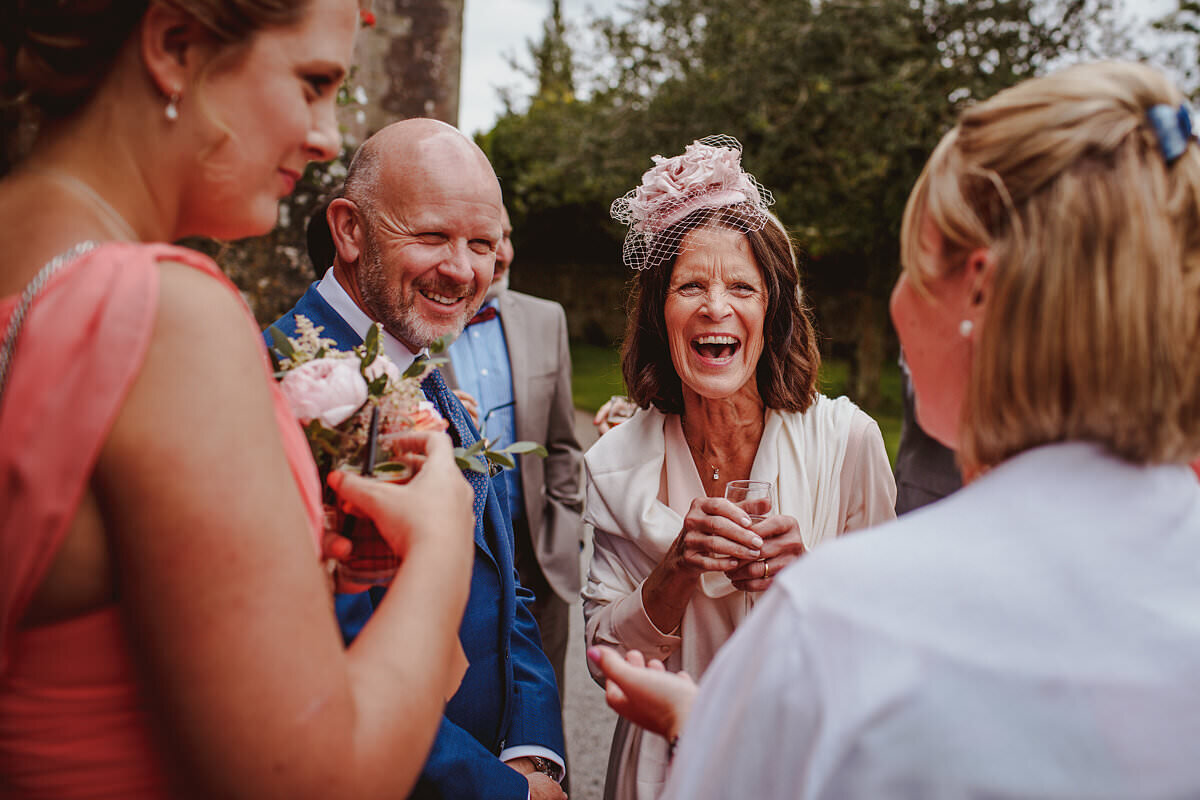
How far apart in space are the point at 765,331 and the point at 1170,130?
193cm

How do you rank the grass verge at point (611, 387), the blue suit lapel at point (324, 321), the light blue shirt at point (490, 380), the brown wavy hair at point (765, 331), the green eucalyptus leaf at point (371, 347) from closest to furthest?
the green eucalyptus leaf at point (371, 347) < the blue suit lapel at point (324, 321) < the brown wavy hair at point (765, 331) < the light blue shirt at point (490, 380) < the grass verge at point (611, 387)

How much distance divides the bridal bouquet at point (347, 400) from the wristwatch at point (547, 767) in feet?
4.21

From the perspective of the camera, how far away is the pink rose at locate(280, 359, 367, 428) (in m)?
1.41

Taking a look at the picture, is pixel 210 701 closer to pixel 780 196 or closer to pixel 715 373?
pixel 715 373

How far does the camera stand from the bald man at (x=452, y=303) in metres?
2.37

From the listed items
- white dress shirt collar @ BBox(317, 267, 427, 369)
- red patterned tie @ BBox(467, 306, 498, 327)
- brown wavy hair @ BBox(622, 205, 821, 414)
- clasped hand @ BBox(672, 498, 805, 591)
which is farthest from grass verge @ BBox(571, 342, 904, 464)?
clasped hand @ BBox(672, 498, 805, 591)

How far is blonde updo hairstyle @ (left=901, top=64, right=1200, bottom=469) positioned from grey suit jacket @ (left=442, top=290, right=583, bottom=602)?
3305 mm

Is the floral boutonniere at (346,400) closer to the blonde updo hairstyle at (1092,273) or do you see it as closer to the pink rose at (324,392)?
the pink rose at (324,392)

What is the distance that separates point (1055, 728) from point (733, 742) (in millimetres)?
416

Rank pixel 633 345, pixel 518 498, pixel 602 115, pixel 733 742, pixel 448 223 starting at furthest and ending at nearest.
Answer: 1. pixel 602 115
2. pixel 518 498
3. pixel 633 345
4. pixel 448 223
5. pixel 733 742

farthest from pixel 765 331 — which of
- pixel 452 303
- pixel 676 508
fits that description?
pixel 452 303

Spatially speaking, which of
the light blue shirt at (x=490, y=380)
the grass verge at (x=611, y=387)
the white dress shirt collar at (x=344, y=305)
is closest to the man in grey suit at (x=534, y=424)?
the light blue shirt at (x=490, y=380)

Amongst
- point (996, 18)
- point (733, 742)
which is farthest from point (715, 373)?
point (996, 18)

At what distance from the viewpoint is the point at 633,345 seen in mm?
3281
